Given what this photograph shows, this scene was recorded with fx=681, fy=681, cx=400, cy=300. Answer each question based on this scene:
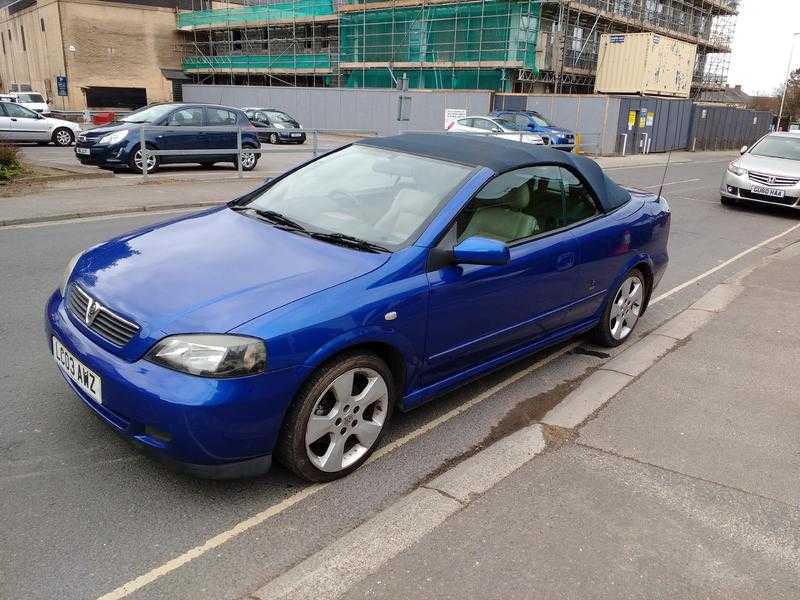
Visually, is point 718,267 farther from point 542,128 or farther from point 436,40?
point 436,40

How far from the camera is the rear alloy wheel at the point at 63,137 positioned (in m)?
23.0

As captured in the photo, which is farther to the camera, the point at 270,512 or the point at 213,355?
the point at 270,512

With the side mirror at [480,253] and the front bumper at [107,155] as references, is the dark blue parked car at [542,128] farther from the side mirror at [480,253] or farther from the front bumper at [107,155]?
the side mirror at [480,253]

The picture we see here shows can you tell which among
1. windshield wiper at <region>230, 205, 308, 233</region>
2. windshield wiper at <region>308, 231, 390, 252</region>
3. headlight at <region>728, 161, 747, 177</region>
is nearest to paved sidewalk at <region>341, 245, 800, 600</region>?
windshield wiper at <region>308, 231, 390, 252</region>

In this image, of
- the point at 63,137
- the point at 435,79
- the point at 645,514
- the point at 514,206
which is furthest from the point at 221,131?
the point at 435,79

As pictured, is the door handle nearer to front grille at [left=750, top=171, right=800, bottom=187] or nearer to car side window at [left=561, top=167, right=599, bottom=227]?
car side window at [left=561, top=167, right=599, bottom=227]

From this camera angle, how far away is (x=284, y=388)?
285 centimetres

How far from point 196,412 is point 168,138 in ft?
45.0

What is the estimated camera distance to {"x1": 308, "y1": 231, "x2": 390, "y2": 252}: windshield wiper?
346cm

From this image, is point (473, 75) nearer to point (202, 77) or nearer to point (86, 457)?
point (202, 77)

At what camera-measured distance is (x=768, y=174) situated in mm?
13305

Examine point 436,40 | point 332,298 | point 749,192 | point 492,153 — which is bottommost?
point 749,192

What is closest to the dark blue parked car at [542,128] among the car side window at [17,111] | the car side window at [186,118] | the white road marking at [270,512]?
the car side window at [186,118]

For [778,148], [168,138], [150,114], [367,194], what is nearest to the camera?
[367,194]
